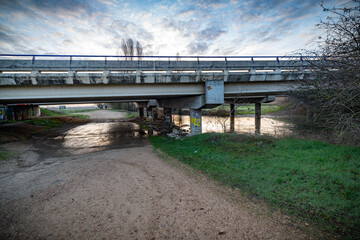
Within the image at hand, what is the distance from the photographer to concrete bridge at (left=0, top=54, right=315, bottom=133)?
10.3 meters

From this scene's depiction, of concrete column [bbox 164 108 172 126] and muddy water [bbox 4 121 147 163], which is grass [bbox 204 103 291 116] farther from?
muddy water [bbox 4 121 147 163]

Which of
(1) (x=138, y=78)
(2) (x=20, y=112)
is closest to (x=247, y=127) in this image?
(1) (x=138, y=78)

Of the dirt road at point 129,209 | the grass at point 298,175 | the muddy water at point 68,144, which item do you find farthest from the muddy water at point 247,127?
the muddy water at point 68,144

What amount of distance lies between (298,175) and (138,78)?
416 inches

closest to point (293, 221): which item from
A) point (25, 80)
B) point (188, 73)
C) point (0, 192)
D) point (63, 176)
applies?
point (63, 176)

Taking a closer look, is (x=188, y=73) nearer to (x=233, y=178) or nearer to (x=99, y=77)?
(x=99, y=77)

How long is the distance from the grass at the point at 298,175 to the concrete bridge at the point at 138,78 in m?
4.73

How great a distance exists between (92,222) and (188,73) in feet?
35.4

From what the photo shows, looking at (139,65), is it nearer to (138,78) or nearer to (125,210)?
(138,78)

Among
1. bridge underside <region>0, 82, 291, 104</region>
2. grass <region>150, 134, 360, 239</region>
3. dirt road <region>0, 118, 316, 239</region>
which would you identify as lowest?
dirt road <region>0, 118, 316, 239</region>

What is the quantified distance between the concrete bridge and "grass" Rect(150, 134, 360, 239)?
15.5 ft

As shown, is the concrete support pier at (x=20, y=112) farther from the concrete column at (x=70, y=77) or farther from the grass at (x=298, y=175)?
the grass at (x=298, y=175)

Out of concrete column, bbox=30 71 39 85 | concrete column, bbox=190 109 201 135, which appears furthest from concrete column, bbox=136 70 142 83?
concrete column, bbox=30 71 39 85

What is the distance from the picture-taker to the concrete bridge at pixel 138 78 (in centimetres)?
1031
